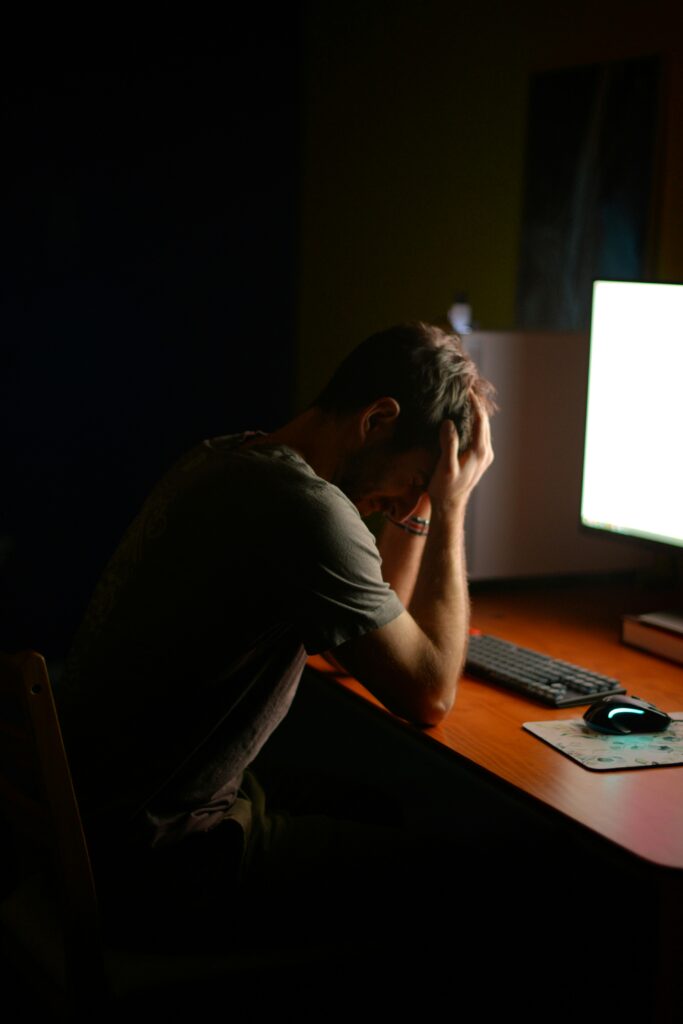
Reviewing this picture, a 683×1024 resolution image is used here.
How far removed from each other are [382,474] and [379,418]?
0.08 m

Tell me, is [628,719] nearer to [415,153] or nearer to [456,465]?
[456,465]

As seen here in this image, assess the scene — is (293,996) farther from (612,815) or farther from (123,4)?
(123,4)

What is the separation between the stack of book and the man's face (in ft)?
1.51

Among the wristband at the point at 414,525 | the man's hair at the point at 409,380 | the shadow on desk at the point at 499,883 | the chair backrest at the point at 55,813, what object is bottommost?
the shadow on desk at the point at 499,883

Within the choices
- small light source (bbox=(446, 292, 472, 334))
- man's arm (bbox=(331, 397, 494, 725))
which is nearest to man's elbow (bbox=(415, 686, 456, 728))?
man's arm (bbox=(331, 397, 494, 725))

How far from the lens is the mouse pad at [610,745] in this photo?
1377 mm

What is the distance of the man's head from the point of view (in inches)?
60.4

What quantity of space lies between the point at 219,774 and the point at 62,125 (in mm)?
2249

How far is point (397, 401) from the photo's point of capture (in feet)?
5.04

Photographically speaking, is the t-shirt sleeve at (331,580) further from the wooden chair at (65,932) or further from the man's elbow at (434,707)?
the wooden chair at (65,932)

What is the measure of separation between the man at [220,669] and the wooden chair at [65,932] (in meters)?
0.06

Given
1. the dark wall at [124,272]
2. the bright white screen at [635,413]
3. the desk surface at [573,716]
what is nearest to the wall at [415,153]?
the dark wall at [124,272]

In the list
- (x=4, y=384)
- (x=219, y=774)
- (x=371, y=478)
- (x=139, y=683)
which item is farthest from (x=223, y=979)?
(x=4, y=384)

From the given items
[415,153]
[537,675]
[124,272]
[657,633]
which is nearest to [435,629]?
[537,675]
